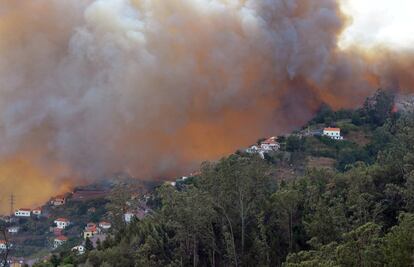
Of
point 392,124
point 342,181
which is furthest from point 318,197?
point 392,124

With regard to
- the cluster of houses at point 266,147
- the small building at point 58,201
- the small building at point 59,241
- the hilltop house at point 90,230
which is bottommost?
the small building at point 59,241

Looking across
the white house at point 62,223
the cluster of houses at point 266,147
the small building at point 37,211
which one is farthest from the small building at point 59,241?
the cluster of houses at point 266,147

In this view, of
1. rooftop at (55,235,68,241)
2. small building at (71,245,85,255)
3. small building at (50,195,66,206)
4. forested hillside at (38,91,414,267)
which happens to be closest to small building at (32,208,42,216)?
small building at (50,195,66,206)

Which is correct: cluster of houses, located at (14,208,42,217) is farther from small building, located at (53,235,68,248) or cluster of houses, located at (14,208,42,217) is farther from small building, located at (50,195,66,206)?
small building, located at (53,235,68,248)

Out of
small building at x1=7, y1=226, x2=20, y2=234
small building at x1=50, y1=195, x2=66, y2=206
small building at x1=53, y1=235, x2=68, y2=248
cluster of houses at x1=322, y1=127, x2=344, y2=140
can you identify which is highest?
cluster of houses at x1=322, y1=127, x2=344, y2=140

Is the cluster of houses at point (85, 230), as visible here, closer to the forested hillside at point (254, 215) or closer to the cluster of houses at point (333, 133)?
the forested hillside at point (254, 215)

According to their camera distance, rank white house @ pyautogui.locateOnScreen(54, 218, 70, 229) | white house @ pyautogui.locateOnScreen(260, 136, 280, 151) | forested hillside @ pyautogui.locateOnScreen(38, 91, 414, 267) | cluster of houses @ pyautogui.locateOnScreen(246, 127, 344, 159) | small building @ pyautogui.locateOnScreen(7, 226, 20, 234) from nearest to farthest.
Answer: forested hillside @ pyautogui.locateOnScreen(38, 91, 414, 267)
small building @ pyautogui.locateOnScreen(7, 226, 20, 234)
white house @ pyautogui.locateOnScreen(54, 218, 70, 229)
cluster of houses @ pyautogui.locateOnScreen(246, 127, 344, 159)
white house @ pyautogui.locateOnScreen(260, 136, 280, 151)

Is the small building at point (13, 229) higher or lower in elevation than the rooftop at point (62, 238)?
higher

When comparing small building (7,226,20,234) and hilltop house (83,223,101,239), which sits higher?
small building (7,226,20,234)

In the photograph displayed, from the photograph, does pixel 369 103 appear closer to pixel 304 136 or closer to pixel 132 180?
pixel 304 136
